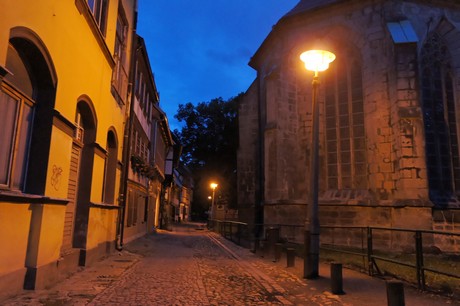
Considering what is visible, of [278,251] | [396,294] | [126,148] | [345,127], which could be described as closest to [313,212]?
[278,251]

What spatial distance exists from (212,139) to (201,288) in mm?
30933

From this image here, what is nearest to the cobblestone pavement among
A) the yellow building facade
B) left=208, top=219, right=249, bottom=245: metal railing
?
the yellow building facade

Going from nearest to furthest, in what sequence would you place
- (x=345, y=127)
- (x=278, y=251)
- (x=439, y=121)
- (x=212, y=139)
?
(x=278, y=251), (x=439, y=121), (x=345, y=127), (x=212, y=139)

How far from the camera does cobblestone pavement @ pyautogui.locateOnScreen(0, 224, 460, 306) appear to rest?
604cm

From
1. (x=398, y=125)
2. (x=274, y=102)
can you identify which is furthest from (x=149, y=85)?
(x=398, y=125)

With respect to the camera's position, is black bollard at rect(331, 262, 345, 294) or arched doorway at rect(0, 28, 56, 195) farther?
black bollard at rect(331, 262, 345, 294)

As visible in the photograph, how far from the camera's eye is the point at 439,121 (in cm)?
1667

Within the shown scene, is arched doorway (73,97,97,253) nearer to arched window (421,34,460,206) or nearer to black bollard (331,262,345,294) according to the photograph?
black bollard (331,262,345,294)

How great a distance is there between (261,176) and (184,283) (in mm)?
15264

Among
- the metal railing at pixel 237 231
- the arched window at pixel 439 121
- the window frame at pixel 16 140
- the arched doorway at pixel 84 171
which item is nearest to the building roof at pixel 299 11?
the arched window at pixel 439 121

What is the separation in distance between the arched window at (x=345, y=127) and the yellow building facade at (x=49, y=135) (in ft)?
36.9

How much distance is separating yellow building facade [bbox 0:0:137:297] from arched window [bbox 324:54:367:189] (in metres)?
11.2

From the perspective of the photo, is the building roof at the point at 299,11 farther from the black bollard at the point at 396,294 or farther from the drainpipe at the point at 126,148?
the black bollard at the point at 396,294

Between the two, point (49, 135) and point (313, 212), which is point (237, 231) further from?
point (49, 135)
